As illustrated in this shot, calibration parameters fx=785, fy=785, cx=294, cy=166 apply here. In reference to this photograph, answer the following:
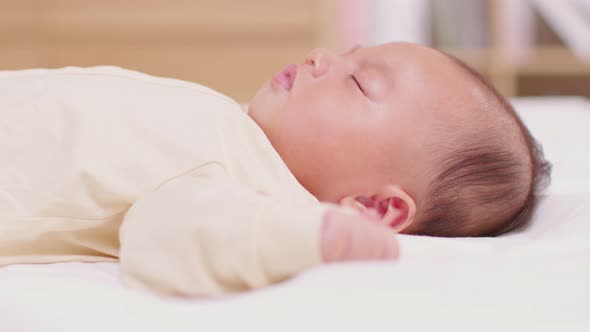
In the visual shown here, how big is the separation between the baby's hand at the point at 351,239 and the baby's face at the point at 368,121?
0.25 m

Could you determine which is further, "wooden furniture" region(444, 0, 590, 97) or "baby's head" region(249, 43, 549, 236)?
"wooden furniture" region(444, 0, 590, 97)

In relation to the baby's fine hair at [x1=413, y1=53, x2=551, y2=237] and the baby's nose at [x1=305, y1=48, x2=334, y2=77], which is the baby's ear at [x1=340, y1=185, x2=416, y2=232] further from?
the baby's nose at [x1=305, y1=48, x2=334, y2=77]

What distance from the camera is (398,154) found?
3.04ft

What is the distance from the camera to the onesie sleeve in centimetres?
66

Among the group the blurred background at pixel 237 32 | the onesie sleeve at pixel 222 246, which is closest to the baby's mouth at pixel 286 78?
the onesie sleeve at pixel 222 246

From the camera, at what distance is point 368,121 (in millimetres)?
940

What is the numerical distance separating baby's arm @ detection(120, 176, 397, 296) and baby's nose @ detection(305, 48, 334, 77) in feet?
1.13

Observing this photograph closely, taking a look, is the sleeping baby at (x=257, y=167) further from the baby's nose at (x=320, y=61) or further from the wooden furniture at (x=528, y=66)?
the wooden furniture at (x=528, y=66)

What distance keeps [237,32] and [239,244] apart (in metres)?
2.65

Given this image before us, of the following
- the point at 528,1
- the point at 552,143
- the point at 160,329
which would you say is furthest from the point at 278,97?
the point at 528,1

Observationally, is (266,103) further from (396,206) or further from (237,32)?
(237,32)

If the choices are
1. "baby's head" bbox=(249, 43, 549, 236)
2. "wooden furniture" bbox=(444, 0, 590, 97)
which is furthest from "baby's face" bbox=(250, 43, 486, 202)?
"wooden furniture" bbox=(444, 0, 590, 97)

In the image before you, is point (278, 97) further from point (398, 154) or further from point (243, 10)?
point (243, 10)

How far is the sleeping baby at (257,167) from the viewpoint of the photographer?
67cm
